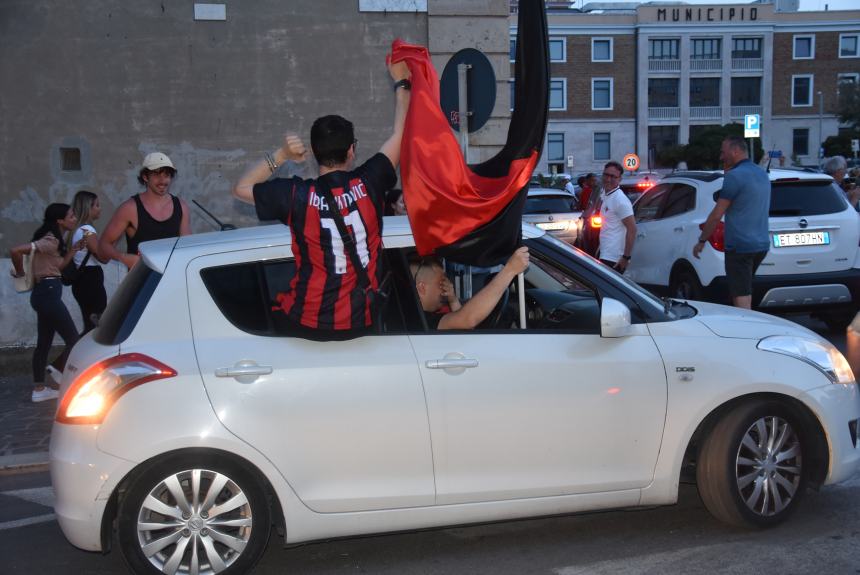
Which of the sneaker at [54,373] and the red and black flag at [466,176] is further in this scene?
the sneaker at [54,373]

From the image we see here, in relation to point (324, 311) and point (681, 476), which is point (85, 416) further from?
point (681, 476)

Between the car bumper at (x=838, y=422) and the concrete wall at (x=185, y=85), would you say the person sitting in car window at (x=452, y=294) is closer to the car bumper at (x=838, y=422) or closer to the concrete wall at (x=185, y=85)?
the car bumper at (x=838, y=422)

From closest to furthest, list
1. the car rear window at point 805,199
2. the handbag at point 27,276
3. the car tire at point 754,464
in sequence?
the car tire at point 754,464
the handbag at point 27,276
the car rear window at point 805,199

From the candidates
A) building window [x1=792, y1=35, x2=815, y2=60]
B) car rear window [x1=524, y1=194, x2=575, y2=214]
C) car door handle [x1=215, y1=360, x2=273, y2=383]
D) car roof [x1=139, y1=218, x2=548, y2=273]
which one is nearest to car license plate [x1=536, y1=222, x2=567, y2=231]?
car rear window [x1=524, y1=194, x2=575, y2=214]

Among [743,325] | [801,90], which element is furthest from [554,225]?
[801,90]

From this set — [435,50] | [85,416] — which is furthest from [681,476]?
[435,50]

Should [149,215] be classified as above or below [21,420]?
above

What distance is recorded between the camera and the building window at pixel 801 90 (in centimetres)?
6812

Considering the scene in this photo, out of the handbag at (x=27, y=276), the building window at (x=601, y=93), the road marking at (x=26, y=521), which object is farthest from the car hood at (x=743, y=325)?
the building window at (x=601, y=93)

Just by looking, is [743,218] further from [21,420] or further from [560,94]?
[560,94]

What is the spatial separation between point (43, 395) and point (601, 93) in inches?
2489

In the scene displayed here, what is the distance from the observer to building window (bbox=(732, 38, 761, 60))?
218 feet

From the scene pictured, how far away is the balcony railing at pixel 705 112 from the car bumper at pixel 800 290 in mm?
61740

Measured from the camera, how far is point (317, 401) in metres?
3.82
